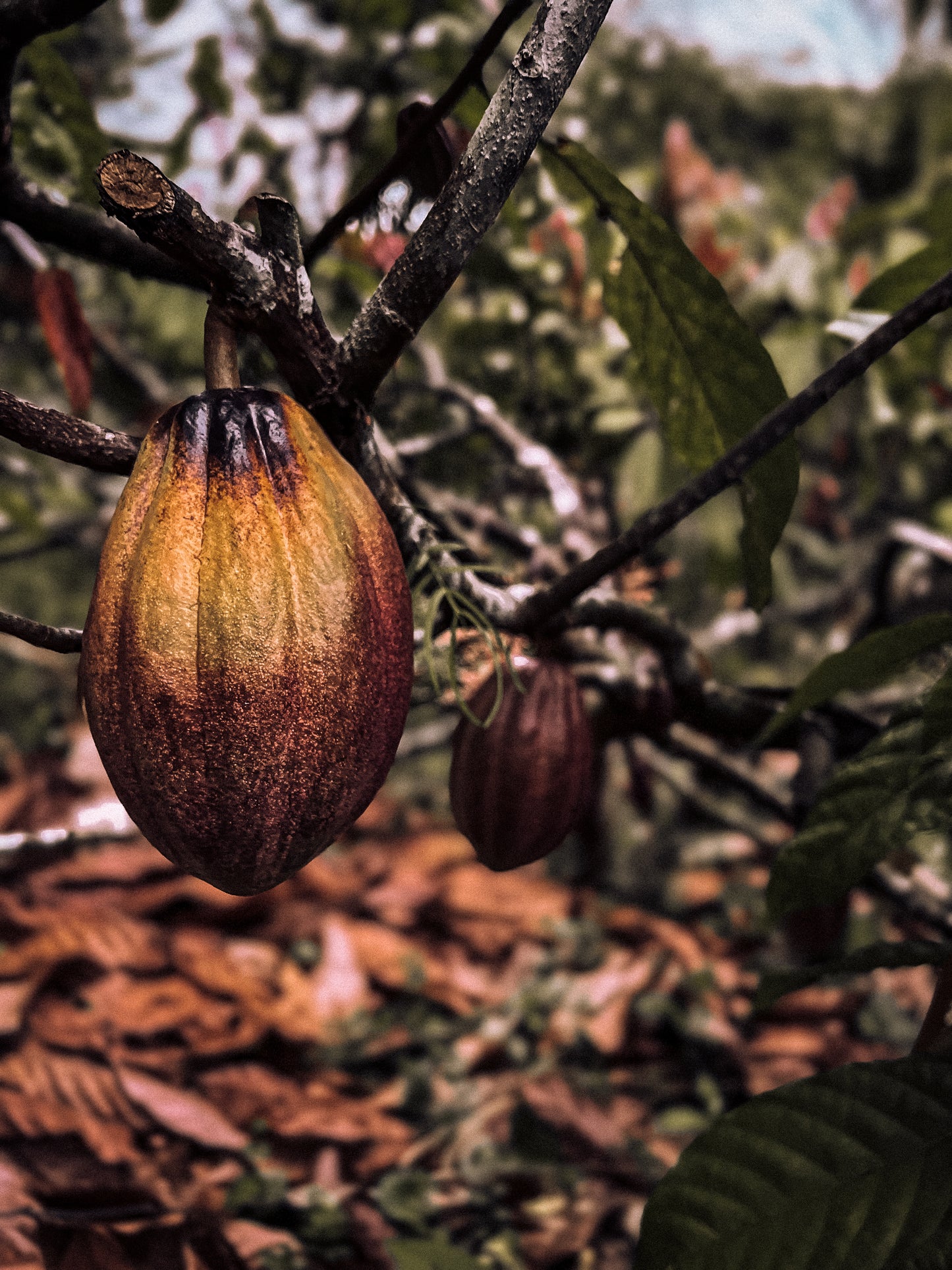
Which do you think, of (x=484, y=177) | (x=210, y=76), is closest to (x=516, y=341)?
(x=210, y=76)

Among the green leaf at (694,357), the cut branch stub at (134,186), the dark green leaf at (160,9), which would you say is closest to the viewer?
the cut branch stub at (134,186)

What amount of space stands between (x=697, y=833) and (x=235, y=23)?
1.92 m

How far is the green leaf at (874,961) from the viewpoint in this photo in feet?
1.95

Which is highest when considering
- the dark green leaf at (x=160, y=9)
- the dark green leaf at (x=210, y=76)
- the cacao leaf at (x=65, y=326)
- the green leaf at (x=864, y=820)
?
the dark green leaf at (x=160, y=9)

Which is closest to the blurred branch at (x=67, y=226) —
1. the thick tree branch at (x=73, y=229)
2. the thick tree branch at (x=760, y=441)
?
the thick tree branch at (x=73, y=229)

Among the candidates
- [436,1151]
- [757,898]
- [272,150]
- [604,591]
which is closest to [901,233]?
[272,150]

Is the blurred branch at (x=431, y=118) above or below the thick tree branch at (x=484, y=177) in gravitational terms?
above

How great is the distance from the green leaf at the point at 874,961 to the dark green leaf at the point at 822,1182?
0.07m

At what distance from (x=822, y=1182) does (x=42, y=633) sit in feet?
1.64

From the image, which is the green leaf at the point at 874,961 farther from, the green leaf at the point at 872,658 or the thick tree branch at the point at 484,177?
the thick tree branch at the point at 484,177

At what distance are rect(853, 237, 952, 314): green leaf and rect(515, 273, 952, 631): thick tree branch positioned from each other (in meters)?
0.29

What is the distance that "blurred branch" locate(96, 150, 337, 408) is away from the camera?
0.42m

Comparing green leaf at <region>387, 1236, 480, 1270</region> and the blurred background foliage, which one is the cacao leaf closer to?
the blurred background foliage

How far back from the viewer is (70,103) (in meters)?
0.82
